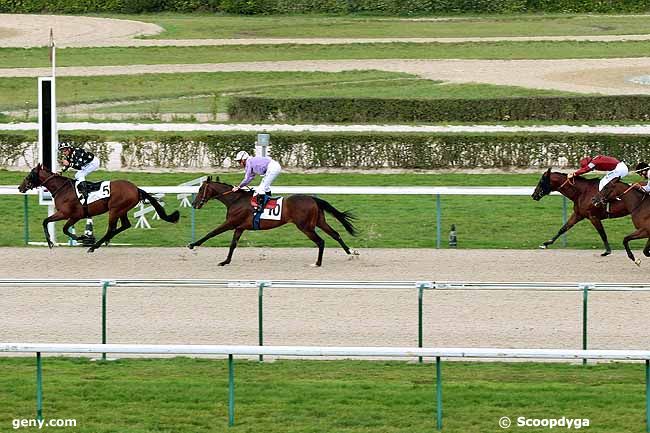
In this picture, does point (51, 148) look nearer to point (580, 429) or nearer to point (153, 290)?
point (153, 290)

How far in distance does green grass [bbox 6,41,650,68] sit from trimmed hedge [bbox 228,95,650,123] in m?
11.3

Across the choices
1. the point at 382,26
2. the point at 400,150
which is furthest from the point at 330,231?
the point at 382,26

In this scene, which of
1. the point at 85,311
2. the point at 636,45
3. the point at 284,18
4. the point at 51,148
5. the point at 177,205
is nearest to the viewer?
the point at 85,311

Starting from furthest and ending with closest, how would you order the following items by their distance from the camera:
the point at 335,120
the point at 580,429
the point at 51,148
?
1. the point at 335,120
2. the point at 51,148
3. the point at 580,429

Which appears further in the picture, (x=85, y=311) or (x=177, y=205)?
(x=177, y=205)

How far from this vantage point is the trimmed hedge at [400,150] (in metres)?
21.5

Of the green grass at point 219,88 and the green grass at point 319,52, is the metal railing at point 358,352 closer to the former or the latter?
the green grass at point 219,88

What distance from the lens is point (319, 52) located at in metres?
40.7

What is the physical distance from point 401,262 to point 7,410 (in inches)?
265

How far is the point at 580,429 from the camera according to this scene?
8.90m

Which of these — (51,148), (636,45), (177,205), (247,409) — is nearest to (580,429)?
(247,409)

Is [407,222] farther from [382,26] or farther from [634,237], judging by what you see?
[382,26]

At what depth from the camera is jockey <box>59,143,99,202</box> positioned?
52.2ft

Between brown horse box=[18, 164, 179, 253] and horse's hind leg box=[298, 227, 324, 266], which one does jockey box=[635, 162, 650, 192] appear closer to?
horse's hind leg box=[298, 227, 324, 266]
